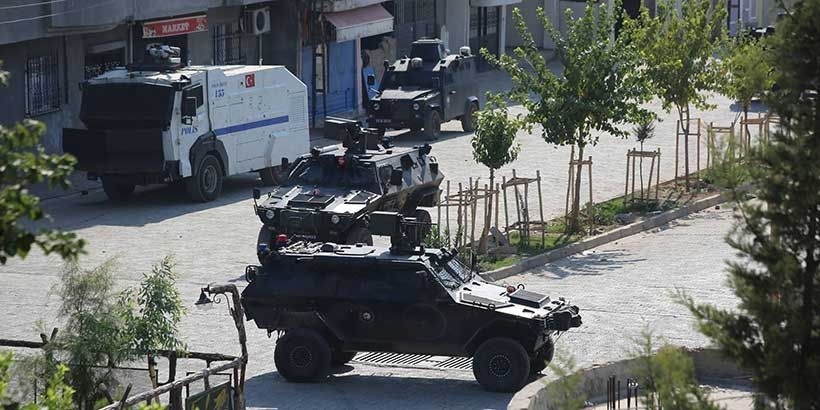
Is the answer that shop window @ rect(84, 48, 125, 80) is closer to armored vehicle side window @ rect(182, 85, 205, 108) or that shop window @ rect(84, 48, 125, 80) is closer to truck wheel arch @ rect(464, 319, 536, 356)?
armored vehicle side window @ rect(182, 85, 205, 108)

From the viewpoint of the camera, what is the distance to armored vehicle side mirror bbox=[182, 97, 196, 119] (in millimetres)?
27547

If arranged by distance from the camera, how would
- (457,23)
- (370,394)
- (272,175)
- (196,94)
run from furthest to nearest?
(457,23) → (272,175) → (196,94) → (370,394)

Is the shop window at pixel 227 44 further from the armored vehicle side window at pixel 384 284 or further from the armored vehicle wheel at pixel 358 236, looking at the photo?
the armored vehicle side window at pixel 384 284

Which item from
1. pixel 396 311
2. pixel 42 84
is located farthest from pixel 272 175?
pixel 396 311

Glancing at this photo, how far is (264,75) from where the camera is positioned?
96.8 ft

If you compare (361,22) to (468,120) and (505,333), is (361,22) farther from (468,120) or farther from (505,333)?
(505,333)

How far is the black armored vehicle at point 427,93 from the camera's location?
35312 millimetres

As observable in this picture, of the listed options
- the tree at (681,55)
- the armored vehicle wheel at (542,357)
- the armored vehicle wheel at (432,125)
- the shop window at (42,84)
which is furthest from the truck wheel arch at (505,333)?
the armored vehicle wheel at (432,125)

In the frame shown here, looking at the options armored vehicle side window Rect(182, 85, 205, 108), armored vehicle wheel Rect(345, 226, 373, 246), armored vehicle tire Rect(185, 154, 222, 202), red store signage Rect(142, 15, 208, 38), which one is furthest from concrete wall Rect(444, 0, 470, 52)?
armored vehicle wheel Rect(345, 226, 373, 246)

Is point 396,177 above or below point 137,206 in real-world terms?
above

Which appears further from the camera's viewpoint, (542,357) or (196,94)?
(196,94)

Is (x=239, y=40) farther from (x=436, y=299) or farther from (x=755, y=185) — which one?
(x=755, y=185)

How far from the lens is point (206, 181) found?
28.4 m

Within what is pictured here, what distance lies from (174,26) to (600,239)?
12169 millimetres
